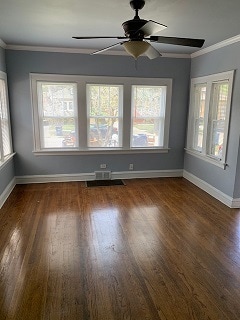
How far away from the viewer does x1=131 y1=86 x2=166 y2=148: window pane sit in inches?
196

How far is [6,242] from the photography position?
2.81 metres

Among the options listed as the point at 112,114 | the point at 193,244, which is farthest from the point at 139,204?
the point at 112,114

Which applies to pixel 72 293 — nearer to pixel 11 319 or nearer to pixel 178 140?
pixel 11 319

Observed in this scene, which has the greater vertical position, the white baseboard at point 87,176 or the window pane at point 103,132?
the window pane at point 103,132

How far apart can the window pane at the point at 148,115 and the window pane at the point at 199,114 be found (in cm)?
66

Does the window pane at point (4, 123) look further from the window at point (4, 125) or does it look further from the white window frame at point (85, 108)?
the white window frame at point (85, 108)

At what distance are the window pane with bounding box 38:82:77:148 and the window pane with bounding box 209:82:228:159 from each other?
8.58 feet

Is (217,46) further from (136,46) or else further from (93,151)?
(93,151)

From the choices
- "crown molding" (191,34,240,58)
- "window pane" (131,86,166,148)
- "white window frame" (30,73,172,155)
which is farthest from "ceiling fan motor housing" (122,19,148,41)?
"window pane" (131,86,166,148)

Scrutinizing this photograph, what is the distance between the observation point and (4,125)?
13.7 ft

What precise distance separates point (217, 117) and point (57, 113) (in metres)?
3.02

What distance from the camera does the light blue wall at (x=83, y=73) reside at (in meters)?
4.44

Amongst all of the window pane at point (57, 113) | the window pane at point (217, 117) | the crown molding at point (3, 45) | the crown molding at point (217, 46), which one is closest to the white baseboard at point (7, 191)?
the window pane at point (57, 113)

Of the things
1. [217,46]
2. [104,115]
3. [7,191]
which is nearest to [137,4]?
[217,46]
